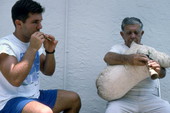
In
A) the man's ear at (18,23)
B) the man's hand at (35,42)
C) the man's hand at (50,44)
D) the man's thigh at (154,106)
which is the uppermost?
the man's ear at (18,23)

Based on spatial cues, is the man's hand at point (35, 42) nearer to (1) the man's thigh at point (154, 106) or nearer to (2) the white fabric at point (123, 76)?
(2) the white fabric at point (123, 76)

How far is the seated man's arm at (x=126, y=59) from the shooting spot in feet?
8.76

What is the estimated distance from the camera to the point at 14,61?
94.4 inches

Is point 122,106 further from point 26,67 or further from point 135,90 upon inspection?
point 26,67

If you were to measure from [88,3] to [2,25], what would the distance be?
989 millimetres

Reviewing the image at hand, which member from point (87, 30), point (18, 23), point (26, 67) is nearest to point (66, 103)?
point (26, 67)

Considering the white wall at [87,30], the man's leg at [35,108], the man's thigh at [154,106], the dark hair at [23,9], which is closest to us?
the man's leg at [35,108]

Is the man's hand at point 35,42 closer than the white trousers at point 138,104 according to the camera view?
Yes

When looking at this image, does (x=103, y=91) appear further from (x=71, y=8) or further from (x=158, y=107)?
(x=71, y=8)

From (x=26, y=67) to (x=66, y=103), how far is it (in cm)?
59

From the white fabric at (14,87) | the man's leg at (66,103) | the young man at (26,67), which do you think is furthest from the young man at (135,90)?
the white fabric at (14,87)

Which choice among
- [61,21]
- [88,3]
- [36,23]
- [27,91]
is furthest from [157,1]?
[27,91]

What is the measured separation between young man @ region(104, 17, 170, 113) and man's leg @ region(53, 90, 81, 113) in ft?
0.96

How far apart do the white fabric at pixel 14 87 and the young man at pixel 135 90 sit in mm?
681
